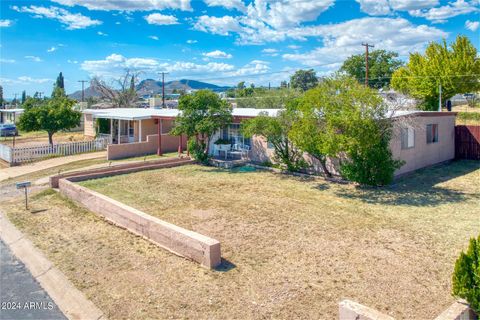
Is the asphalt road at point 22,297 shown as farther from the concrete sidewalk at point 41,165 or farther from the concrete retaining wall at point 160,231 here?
the concrete sidewalk at point 41,165

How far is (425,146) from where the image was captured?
1720cm

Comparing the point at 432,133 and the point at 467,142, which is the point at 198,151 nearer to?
the point at 432,133

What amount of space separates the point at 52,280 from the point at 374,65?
62894 millimetres

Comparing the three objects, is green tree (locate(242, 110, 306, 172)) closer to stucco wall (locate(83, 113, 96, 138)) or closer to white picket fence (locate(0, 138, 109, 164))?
white picket fence (locate(0, 138, 109, 164))

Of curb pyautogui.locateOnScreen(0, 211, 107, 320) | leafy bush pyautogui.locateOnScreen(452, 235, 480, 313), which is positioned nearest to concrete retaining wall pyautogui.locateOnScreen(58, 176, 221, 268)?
curb pyautogui.locateOnScreen(0, 211, 107, 320)

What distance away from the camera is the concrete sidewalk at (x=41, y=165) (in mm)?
18125

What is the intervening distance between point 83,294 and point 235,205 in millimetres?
5861

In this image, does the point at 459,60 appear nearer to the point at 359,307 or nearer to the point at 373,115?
the point at 373,115

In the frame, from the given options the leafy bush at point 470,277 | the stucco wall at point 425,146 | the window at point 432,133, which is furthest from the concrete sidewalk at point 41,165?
the leafy bush at point 470,277

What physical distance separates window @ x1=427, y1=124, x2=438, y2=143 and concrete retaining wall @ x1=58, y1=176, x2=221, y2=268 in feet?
46.6

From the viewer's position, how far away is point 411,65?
33125mm

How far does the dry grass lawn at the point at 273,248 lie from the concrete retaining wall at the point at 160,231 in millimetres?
215

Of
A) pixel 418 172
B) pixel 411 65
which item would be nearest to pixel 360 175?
pixel 418 172

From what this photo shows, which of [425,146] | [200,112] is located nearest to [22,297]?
[200,112]
